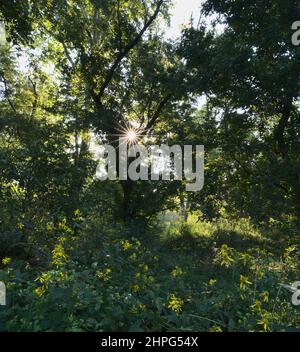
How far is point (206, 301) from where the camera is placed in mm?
4113

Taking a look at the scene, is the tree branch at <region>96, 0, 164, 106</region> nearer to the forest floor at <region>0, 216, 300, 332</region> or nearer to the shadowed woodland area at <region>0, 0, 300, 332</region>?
the shadowed woodland area at <region>0, 0, 300, 332</region>

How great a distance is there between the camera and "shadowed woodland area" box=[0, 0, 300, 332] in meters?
3.69

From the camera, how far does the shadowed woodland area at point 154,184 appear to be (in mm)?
3693

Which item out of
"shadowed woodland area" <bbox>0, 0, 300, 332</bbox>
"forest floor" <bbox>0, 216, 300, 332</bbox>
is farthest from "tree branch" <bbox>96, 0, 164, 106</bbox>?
"forest floor" <bbox>0, 216, 300, 332</bbox>

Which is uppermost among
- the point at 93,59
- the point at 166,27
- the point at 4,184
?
the point at 166,27

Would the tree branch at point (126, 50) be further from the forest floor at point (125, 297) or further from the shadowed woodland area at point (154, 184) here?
the forest floor at point (125, 297)

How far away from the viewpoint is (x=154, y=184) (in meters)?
10.4

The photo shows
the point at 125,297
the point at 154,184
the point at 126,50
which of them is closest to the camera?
the point at 125,297

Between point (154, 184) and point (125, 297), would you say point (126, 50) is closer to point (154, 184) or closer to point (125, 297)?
point (154, 184)

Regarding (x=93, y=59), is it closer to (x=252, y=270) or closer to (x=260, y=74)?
(x=260, y=74)

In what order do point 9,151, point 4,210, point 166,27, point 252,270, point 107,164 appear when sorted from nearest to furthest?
point 252,270
point 4,210
point 9,151
point 107,164
point 166,27

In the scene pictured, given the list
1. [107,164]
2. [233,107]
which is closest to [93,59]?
[107,164]

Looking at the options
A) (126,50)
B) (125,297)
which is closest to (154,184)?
(126,50)
